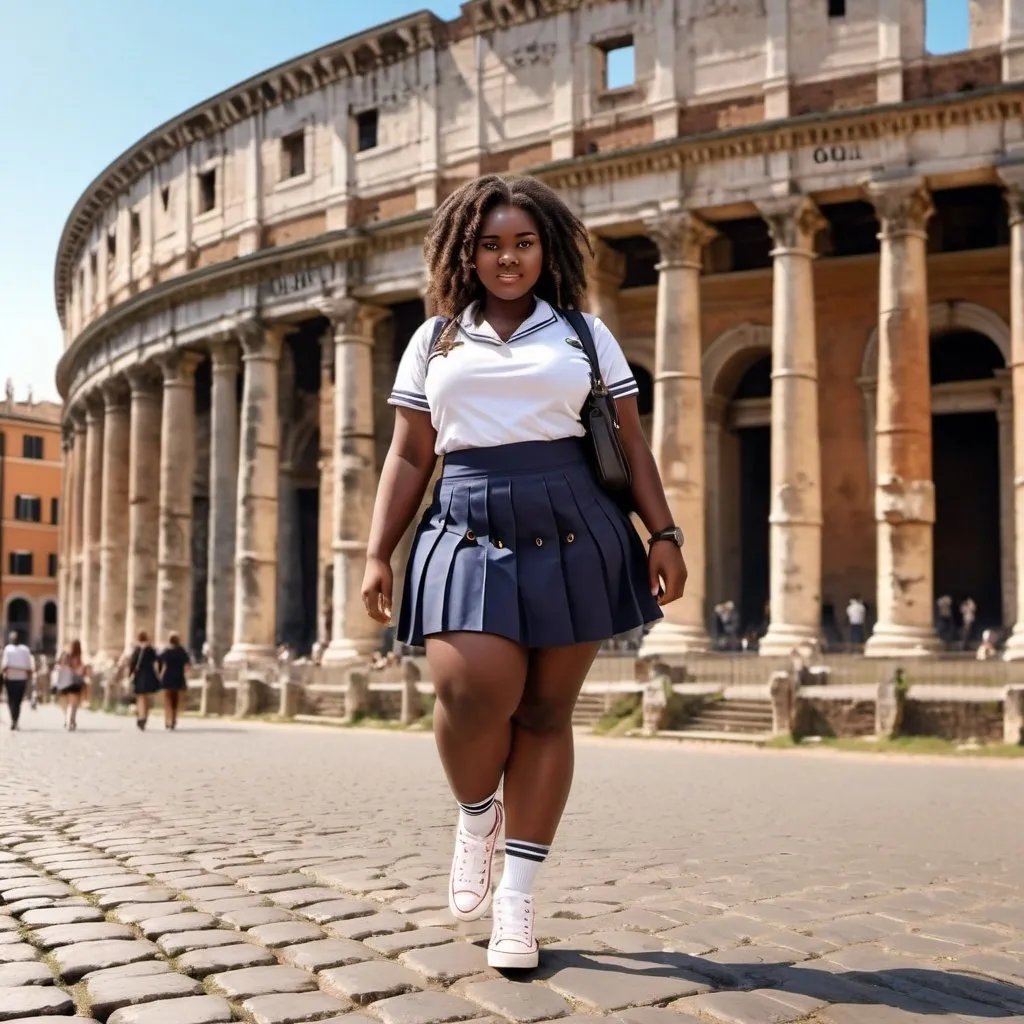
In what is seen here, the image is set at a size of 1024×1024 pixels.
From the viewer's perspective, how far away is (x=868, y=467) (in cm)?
2789

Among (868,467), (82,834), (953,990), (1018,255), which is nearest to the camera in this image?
(953,990)

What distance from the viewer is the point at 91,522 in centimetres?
4141

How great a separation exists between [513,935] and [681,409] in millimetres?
21187

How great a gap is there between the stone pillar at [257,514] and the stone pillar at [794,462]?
1304cm

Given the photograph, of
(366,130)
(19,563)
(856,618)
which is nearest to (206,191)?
(366,130)

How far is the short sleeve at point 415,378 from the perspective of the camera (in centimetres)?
430

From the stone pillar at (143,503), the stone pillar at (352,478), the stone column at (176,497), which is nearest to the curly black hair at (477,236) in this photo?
the stone pillar at (352,478)

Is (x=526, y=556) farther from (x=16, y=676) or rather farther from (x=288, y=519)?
(x=288, y=519)

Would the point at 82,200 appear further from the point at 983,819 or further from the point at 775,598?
the point at 983,819

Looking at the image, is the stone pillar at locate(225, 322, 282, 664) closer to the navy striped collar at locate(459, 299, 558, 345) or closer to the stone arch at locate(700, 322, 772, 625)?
the stone arch at locate(700, 322, 772, 625)

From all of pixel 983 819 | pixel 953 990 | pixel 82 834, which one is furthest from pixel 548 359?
pixel 983 819

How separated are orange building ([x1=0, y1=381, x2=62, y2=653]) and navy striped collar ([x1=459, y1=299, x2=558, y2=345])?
218 ft

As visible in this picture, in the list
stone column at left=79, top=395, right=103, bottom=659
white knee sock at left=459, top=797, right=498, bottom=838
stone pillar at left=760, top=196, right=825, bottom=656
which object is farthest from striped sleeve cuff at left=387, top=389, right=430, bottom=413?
stone column at left=79, top=395, right=103, bottom=659

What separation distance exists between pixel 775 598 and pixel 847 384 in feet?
22.0
